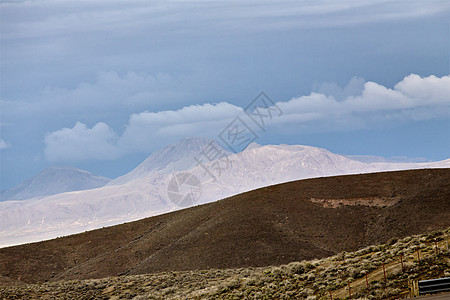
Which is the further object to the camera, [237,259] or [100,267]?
[100,267]

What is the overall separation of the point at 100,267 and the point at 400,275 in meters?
50.5

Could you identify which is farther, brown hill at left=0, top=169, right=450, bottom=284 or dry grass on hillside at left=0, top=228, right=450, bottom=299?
brown hill at left=0, top=169, right=450, bottom=284

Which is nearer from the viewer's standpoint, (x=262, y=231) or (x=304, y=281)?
(x=304, y=281)

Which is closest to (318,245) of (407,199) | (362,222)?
(362,222)

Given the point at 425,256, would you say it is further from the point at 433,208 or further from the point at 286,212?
the point at 286,212

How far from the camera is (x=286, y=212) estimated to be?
82812mm

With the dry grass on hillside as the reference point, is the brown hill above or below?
above

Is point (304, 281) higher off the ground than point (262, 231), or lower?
lower

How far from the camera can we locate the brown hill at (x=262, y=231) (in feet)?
238

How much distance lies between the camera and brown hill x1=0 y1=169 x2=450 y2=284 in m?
72.6

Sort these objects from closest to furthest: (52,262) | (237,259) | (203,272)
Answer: (203,272)
(237,259)
(52,262)

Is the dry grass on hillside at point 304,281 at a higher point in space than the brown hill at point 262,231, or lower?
lower

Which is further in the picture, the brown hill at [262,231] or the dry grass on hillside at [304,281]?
the brown hill at [262,231]

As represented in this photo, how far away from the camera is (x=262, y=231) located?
7781 cm
